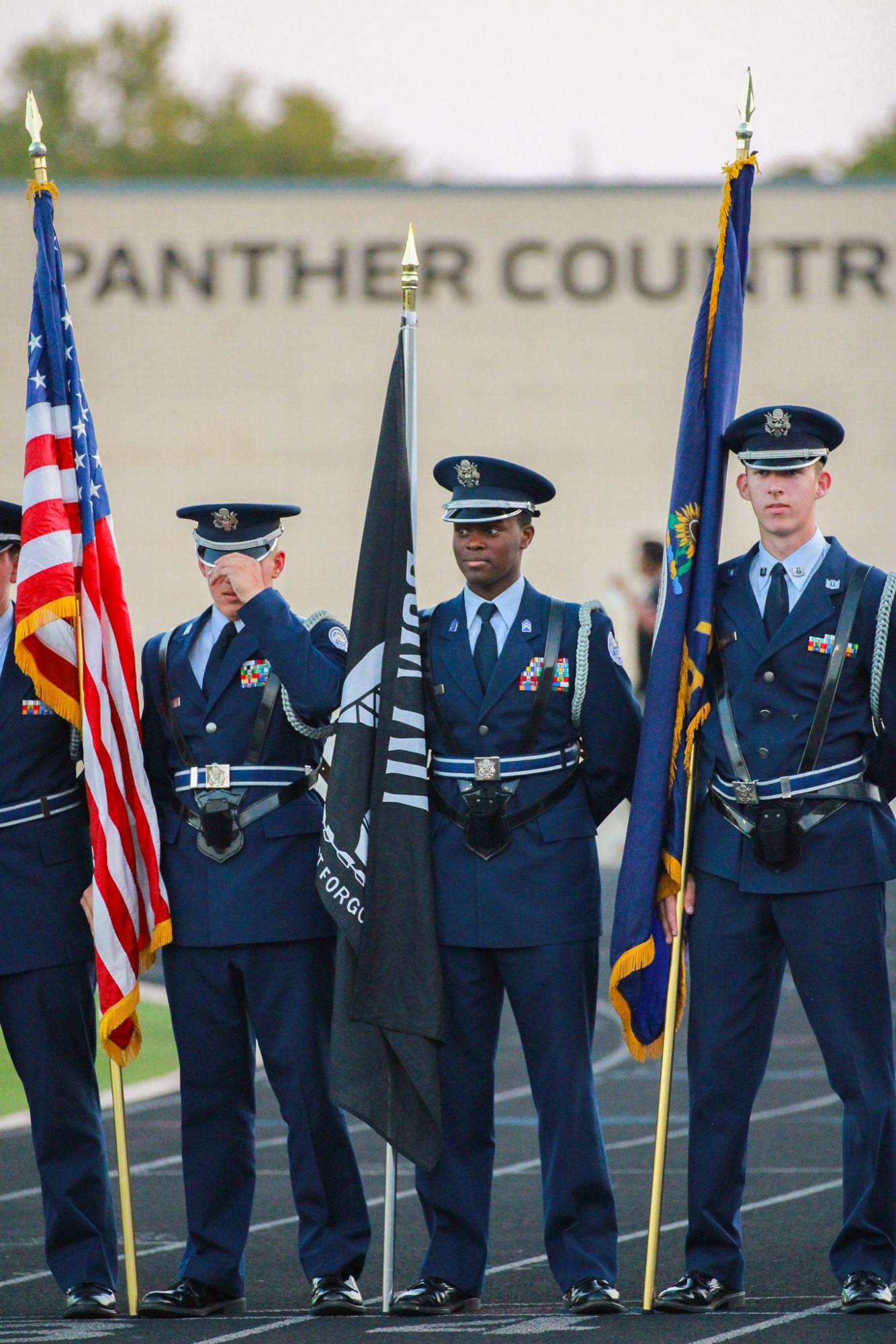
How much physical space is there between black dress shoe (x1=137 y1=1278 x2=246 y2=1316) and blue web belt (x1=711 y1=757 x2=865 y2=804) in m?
1.65

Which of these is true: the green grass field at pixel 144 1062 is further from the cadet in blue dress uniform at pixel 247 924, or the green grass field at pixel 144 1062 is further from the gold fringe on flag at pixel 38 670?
the gold fringe on flag at pixel 38 670

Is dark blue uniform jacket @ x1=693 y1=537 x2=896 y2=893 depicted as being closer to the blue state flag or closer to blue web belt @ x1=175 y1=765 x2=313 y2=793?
the blue state flag

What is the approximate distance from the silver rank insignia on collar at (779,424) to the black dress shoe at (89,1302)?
2.49 metres

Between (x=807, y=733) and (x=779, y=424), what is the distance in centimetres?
71

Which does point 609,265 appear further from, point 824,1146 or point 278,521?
point 278,521

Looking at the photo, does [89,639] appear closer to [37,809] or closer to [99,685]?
[99,685]

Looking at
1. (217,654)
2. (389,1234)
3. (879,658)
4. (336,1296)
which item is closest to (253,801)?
(217,654)

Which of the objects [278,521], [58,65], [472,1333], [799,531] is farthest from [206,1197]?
[58,65]

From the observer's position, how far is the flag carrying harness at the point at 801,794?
4609 millimetres

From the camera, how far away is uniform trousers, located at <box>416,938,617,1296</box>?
15.3 feet

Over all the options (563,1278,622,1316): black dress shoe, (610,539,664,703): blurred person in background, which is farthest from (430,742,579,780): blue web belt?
(610,539,664,703): blurred person in background

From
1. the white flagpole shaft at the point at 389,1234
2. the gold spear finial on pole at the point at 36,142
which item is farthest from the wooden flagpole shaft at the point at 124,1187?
the gold spear finial on pole at the point at 36,142

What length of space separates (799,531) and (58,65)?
42.0 m

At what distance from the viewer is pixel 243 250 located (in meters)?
19.4
